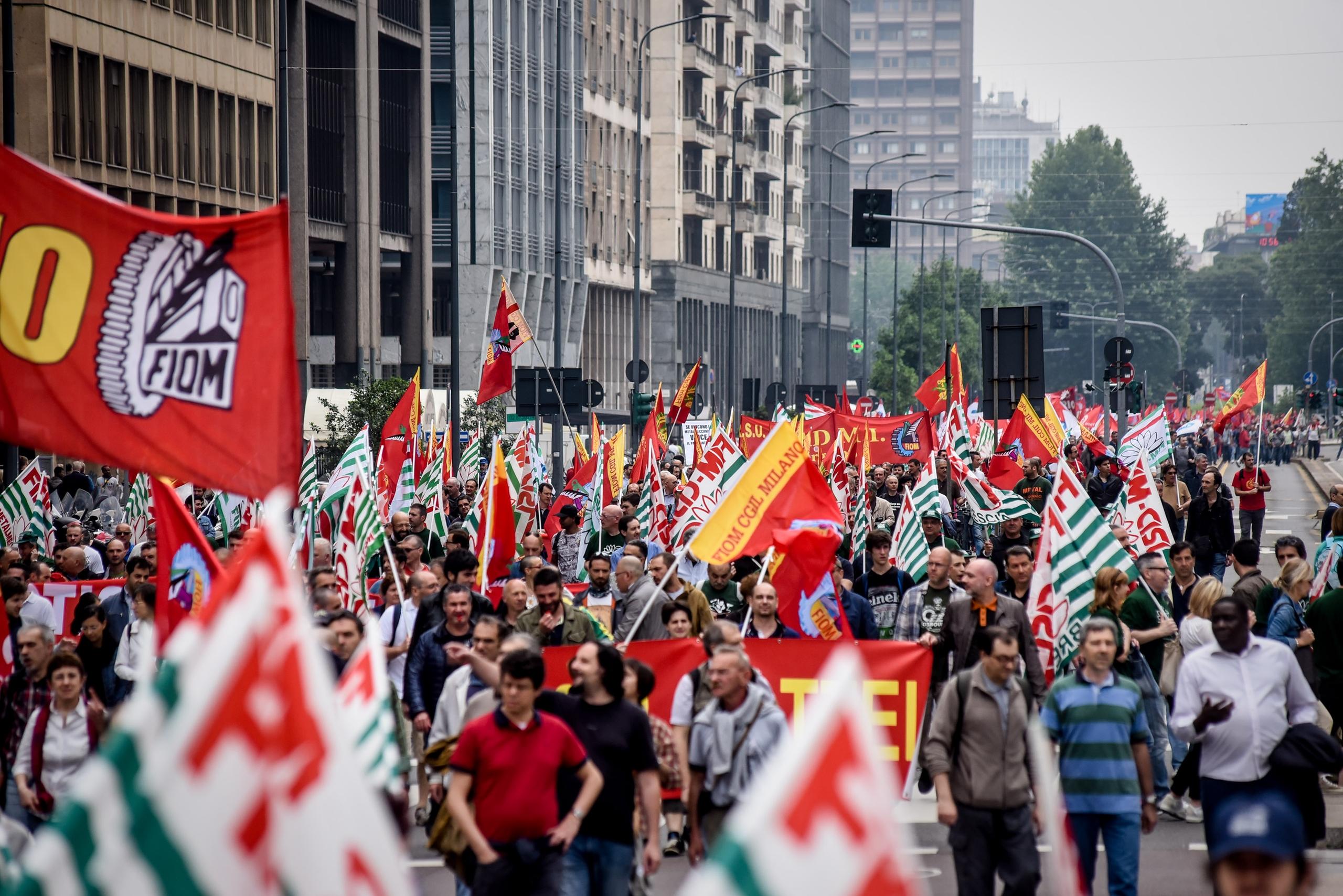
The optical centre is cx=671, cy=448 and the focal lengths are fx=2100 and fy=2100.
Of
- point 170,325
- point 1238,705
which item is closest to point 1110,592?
point 1238,705

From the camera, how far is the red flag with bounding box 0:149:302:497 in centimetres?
760

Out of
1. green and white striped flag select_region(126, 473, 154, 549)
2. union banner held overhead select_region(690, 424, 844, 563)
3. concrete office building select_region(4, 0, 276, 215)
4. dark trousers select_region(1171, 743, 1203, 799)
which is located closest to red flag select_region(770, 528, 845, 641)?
union banner held overhead select_region(690, 424, 844, 563)

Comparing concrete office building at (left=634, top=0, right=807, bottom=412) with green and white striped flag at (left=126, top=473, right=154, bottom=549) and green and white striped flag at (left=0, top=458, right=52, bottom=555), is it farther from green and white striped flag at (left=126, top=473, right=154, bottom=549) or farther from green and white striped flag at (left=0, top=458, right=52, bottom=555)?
green and white striped flag at (left=0, top=458, right=52, bottom=555)

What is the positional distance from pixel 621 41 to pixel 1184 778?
66830 mm

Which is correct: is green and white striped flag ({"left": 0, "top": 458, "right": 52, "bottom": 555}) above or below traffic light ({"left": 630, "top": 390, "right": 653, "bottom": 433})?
below

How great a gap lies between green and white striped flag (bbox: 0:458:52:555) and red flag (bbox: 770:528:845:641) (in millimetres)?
9173

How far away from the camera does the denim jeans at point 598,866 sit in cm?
779

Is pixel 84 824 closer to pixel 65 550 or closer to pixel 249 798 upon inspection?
pixel 249 798

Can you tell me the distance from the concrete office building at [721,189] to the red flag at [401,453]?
42.8 m

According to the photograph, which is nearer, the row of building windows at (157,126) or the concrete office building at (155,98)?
the concrete office building at (155,98)

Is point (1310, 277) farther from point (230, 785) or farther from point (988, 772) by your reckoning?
point (230, 785)

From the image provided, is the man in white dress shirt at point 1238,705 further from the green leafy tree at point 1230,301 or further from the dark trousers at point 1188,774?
the green leafy tree at point 1230,301

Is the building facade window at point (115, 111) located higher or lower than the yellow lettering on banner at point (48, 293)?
higher

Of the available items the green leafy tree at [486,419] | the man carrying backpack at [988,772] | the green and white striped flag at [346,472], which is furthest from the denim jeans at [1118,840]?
the green leafy tree at [486,419]
